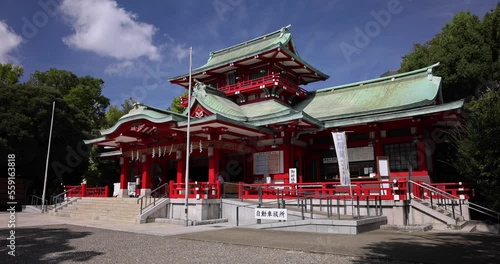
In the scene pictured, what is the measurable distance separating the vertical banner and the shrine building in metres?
1.40

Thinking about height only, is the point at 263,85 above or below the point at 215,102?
above

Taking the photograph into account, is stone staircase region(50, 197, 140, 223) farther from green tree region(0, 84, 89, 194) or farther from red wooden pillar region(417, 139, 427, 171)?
red wooden pillar region(417, 139, 427, 171)

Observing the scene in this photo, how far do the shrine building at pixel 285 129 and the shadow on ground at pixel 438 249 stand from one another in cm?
535

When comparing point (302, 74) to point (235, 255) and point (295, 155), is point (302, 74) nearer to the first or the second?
point (295, 155)

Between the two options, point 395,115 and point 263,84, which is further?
point 263,84

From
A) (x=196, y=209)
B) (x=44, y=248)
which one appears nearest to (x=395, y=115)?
(x=196, y=209)

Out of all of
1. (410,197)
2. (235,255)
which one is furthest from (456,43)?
(235,255)

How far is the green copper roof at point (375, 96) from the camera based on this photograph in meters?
19.6

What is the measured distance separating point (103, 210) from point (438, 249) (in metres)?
16.7

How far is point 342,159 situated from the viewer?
1555cm

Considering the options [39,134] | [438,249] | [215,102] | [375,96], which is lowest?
[438,249]

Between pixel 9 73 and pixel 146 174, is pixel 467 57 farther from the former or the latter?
pixel 9 73

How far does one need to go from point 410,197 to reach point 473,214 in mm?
4066


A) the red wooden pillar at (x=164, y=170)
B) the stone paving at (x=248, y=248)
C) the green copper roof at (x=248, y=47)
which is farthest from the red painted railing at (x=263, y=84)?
the stone paving at (x=248, y=248)
